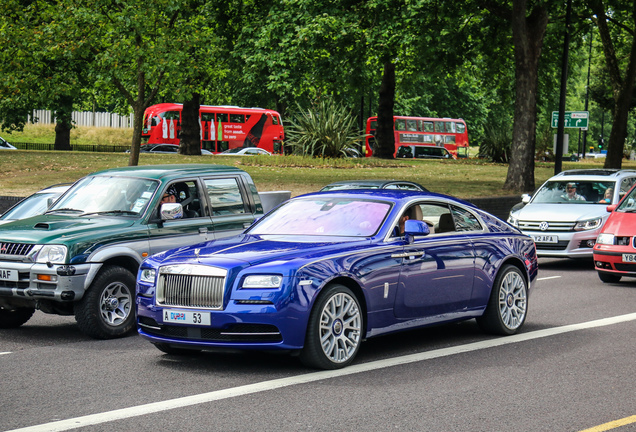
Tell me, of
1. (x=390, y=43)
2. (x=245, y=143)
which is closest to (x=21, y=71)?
(x=390, y=43)

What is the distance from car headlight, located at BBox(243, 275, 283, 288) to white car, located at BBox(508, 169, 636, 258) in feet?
32.1

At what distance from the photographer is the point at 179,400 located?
247 inches

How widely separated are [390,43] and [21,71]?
10.4m

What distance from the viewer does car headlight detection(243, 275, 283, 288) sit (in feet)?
22.9

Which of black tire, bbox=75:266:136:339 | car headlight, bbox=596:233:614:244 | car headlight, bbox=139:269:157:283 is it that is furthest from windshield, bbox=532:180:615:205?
car headlight, bbox=139:269:157:283

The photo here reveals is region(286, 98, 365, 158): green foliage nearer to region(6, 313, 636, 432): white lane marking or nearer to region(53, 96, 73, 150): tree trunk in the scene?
region(53, 96, 73, 150): tree trunk

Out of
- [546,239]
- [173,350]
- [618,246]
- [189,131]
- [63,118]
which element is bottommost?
[173,350]

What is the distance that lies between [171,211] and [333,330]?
2.83 meters

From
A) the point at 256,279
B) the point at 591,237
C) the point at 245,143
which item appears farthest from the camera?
the point at 245,143

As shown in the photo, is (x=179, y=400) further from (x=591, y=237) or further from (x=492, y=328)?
(x=591, y=237)

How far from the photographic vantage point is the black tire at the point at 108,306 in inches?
349

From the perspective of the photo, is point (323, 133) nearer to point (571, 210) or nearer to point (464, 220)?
point (571, 210)

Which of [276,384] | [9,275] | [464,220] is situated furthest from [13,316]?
[464,220]

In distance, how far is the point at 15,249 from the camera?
891 cm
